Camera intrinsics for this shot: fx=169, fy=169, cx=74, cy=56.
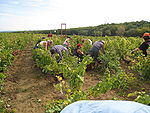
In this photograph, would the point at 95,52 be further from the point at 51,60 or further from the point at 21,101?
the point at 21,101

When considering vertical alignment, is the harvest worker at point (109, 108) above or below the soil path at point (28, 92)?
above

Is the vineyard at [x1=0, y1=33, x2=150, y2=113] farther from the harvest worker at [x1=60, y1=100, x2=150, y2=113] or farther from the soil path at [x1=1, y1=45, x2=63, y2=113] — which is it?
the harvest worker at [x1=60, y1=100, x2=150, y2=113]

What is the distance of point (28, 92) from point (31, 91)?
10 centimetres

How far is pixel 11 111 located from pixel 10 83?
80.7 inches

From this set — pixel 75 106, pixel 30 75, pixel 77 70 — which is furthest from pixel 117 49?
pixel 75 106

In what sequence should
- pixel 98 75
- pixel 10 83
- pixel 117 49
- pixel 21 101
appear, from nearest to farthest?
pixel 21 101 < pixel 10 83 < pixel 98 75 < pixel 117 49

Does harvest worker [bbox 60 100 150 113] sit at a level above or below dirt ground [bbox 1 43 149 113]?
above

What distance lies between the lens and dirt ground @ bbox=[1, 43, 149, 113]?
14.4 feet

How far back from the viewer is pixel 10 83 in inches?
235

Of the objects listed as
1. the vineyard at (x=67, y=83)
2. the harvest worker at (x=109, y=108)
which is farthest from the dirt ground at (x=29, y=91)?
the harvest worker at (x=109, y=108)

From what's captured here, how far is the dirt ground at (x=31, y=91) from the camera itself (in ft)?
14.4

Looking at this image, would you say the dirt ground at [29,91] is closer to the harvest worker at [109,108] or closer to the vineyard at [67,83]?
the vineyard at [67,83]

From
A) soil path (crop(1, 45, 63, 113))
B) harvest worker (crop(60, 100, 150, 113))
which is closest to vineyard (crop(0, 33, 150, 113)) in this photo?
soil path (crop(1, 45, 63, 113))

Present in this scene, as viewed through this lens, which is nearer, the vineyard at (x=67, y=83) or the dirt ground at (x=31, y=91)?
the vineyard at (x=67, y=83)
